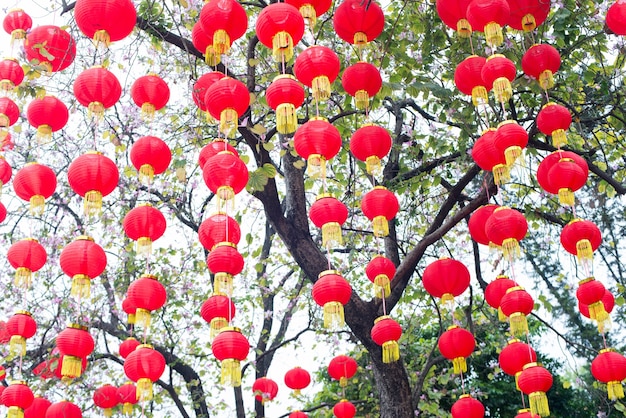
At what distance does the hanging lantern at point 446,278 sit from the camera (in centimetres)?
466

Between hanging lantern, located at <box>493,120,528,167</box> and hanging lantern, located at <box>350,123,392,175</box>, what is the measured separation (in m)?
0.80

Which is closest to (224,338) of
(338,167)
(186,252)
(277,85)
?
(277,85)

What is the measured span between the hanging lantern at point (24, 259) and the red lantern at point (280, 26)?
6.75 ft

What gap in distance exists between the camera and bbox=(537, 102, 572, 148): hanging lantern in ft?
13.5

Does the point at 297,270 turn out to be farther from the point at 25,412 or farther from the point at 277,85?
the point at 277,85

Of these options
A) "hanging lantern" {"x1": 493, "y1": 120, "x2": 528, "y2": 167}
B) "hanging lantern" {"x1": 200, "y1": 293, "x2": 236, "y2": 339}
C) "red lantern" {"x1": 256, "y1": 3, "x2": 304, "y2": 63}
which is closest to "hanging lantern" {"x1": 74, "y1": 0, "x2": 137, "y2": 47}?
"red lantern" {"x1": 256, "y1": 3, "x2": 304, "y2": 63}

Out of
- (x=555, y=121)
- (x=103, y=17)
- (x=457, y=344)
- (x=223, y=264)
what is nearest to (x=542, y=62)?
(x=555, y=121)

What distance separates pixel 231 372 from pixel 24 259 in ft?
5.31

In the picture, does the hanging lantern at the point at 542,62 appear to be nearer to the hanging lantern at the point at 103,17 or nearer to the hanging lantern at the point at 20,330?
the hanging lantern at the point at 103,17

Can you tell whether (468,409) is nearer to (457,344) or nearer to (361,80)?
(457,344)

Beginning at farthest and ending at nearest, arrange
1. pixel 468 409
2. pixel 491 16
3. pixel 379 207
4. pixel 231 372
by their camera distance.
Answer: pixel 468 409 < pixel 379 207 < pixel 491 16 < pixel 231 372

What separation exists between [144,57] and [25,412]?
15.0 ft

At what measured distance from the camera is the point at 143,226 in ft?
12.6

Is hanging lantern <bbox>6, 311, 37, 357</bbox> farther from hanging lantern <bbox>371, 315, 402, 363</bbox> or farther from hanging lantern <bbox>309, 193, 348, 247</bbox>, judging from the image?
hanging lantern <bbox>371, 315, 402, 363</bbox>
